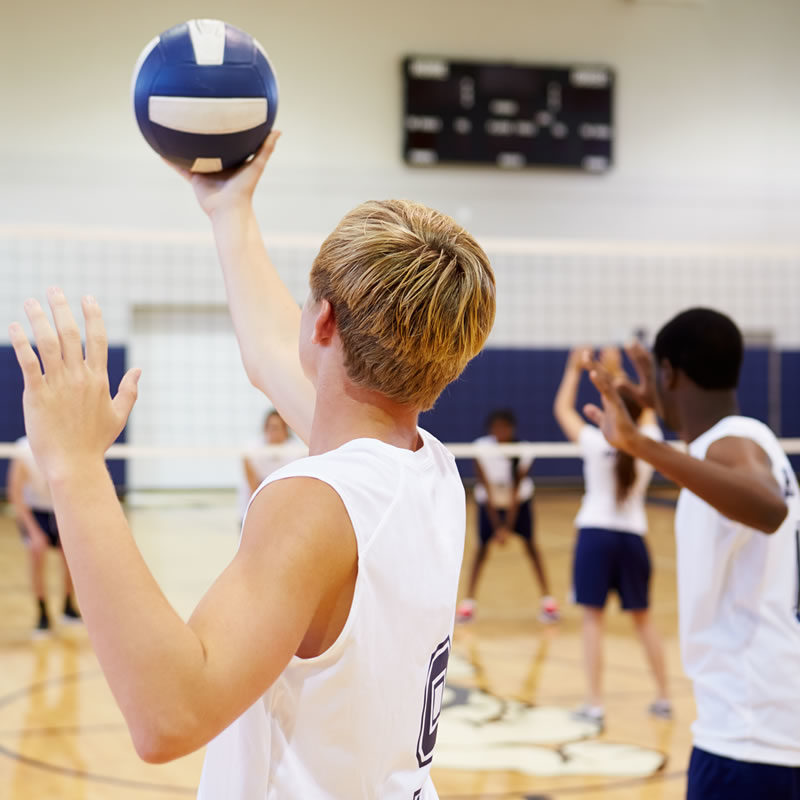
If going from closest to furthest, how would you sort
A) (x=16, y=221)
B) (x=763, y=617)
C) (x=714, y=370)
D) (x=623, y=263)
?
(x=763, y=617), (x=714, y=370), (x=16, y=221), (x=623, y=263)

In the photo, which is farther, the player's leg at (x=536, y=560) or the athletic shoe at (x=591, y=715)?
the player's leg at (x=536, y=560)

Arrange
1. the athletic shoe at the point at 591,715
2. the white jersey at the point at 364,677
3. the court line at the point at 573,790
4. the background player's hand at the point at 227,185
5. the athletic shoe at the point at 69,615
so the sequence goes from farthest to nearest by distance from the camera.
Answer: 1. the athletic shoe at the point at 69,615
2. the athletic shoe at the point at 591,715
3. the court line at the point at 573,790
4. the background player's hand at the point at 227,185
5. the white jersey at the point at 364,677

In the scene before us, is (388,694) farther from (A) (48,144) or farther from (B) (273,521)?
(A) (48,144)

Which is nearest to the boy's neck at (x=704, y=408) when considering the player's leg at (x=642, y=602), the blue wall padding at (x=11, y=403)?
the player's leg at (x=642, y=602)

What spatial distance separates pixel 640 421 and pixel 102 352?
4.59 metres

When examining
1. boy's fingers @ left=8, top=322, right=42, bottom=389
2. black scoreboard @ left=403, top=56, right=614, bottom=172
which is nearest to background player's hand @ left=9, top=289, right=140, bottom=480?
boy's fingers @ left=8, top=322, right=42, bottom=389

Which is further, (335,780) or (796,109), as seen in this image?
(796,109)

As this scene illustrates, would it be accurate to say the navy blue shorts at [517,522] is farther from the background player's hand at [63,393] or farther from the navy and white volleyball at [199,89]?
the background player's hand at [63,393]

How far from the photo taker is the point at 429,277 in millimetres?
1105

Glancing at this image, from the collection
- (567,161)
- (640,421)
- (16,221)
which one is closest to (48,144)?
(16,221)

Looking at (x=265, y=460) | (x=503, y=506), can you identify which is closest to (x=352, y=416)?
(x=265, y=460)

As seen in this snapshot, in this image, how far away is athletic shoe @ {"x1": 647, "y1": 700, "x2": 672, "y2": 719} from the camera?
5.00 meters

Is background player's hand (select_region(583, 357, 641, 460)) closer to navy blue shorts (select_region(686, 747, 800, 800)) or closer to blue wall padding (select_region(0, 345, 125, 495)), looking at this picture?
navy blue shorts (select_region(686, 747, 800, 800))

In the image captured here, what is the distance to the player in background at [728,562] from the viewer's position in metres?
2.03
